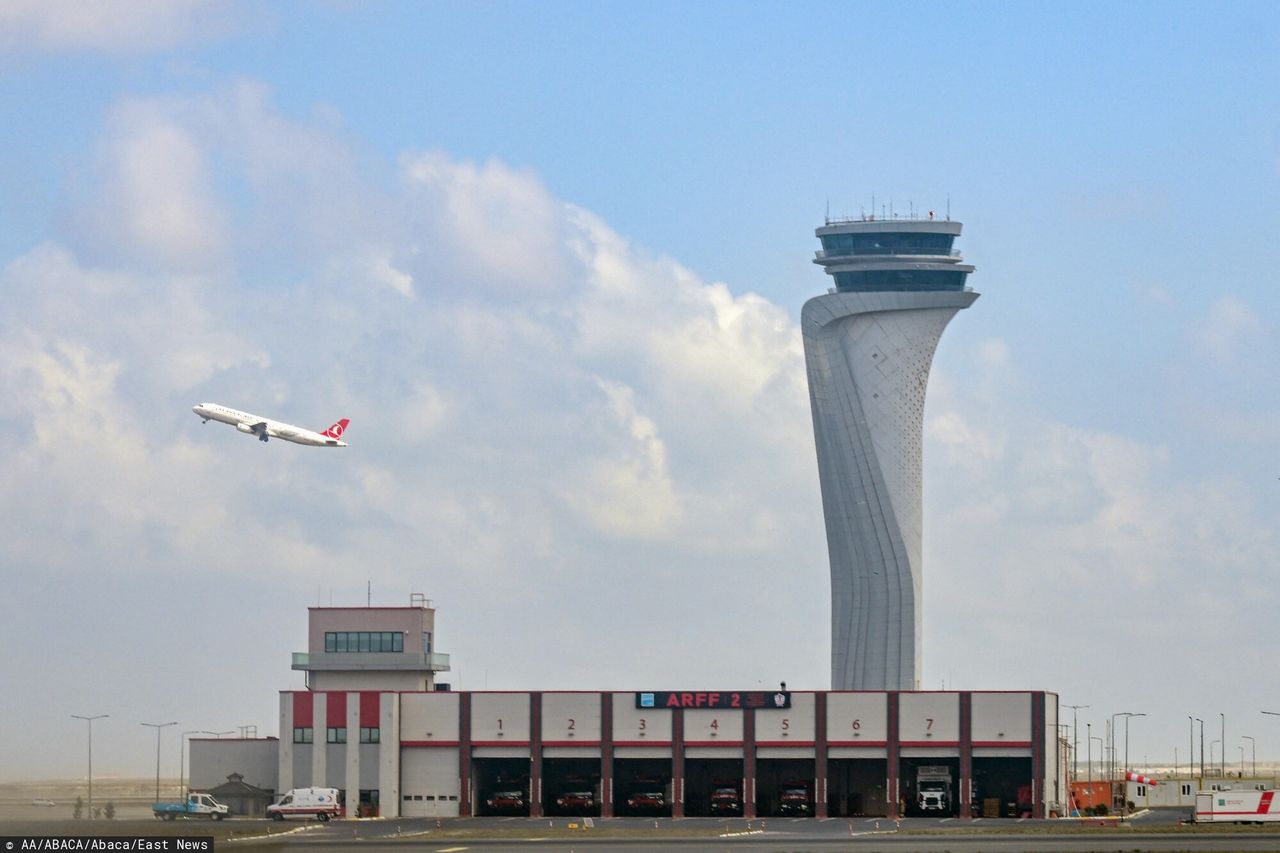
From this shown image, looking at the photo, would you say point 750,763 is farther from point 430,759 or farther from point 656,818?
point 430,759

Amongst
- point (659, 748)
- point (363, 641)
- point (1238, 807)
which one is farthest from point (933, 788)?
point (363, 641)

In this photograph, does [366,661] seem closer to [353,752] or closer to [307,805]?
[353,752]

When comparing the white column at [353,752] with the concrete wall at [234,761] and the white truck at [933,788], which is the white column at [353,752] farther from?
the white truck at [933,788]

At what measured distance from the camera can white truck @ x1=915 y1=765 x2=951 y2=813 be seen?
495ft

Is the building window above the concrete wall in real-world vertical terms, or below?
above

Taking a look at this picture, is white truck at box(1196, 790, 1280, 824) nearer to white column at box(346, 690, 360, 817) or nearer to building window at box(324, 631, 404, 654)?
white column at box(346, 690, 360, 817)

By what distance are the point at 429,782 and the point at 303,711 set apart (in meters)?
11.0

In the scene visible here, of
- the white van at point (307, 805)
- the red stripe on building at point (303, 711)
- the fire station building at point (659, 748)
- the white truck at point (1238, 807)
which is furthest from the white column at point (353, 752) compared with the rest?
the white truck at point (1238, 807)

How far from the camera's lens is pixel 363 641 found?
6639 inches

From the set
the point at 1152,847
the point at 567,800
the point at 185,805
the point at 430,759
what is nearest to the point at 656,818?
the point at 567,800

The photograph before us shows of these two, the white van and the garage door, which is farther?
the garage door

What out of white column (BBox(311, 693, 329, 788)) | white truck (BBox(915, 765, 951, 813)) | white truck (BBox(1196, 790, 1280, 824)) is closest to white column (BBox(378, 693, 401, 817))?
white column (BBox(311, 693, 329, 788))

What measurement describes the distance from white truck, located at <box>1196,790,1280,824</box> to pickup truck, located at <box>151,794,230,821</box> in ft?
214

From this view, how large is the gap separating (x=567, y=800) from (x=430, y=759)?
424 inches
